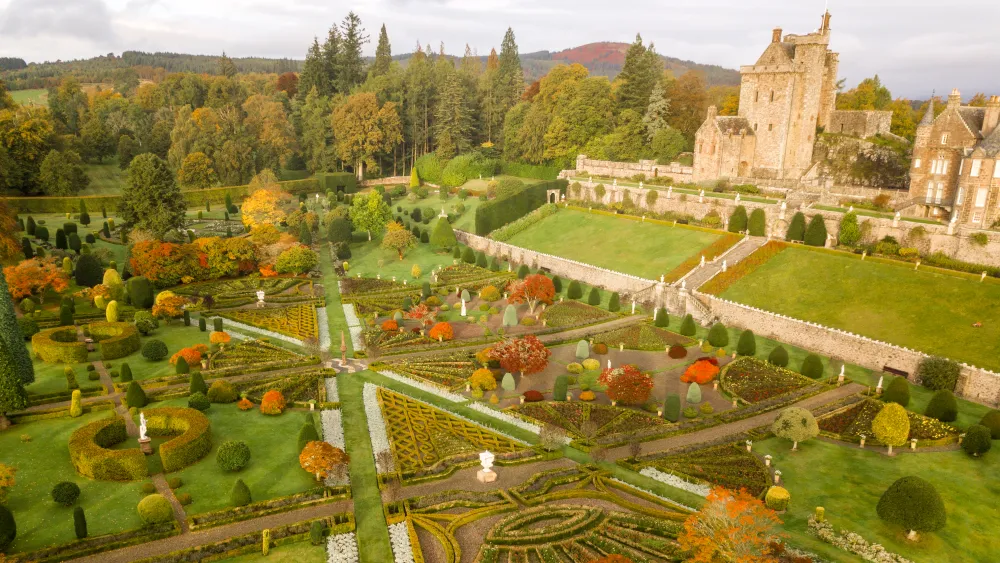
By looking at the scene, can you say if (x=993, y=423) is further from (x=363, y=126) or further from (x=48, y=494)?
(x=363, y=126)

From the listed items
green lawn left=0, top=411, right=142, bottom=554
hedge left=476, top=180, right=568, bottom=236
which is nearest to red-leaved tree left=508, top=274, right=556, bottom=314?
hedge left=476, top=180, right=568, bottom=236

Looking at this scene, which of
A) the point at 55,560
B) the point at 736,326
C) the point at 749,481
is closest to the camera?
the point at 55,560

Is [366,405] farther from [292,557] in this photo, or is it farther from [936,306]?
[936,306]

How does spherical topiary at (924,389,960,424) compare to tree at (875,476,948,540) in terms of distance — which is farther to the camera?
spherical topiary at (924,389,960,424)

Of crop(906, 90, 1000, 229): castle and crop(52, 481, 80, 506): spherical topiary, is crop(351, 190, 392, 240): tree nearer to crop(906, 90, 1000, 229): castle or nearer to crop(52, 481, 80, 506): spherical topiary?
crop(52, 481, 80, 506): spherical topiary

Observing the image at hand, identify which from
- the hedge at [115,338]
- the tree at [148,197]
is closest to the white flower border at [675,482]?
Result: the hedge at [115,338]

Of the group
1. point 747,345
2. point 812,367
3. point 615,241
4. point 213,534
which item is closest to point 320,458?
point 213,534

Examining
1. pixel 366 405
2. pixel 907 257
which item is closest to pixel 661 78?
pixel 907 257
